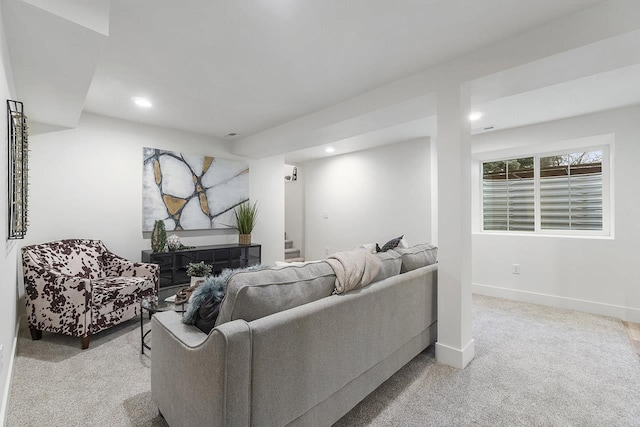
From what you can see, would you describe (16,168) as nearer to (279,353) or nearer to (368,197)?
(279,353)

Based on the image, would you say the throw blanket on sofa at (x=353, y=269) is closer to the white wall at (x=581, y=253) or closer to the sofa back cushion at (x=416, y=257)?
the sofa back cushion at (x=416, y=257)

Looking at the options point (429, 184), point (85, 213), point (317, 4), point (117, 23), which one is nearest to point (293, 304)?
point (317, 4)

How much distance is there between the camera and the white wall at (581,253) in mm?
3264

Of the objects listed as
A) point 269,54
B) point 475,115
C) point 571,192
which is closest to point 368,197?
point 475,115

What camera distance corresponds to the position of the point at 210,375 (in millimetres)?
1169

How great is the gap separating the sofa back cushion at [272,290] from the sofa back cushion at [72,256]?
2.41 meters

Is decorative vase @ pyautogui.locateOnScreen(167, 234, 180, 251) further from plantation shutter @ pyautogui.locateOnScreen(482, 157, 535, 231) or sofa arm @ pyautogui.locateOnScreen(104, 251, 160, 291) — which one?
plantation shutter @ pyautogui.locateOnScreen(482, 157, 535, 231)

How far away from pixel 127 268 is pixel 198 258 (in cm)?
86

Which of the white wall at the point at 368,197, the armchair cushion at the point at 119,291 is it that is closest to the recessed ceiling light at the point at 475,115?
the white wall at the point at 368,197

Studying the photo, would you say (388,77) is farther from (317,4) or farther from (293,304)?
(293,304)

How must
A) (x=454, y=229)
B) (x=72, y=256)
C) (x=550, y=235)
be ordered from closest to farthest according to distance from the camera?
(x=454, y=229)
(x=72, y=256)
(x=550, y=235)

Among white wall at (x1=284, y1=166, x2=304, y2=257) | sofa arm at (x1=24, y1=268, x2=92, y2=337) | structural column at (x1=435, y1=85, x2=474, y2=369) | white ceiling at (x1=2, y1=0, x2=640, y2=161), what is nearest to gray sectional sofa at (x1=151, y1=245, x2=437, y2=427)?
structural column at (x1=435, y1=85, x2=474, y2=369)

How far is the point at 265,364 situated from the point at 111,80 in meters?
2.77

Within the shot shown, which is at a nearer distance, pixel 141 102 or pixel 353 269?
pixel 353 269
